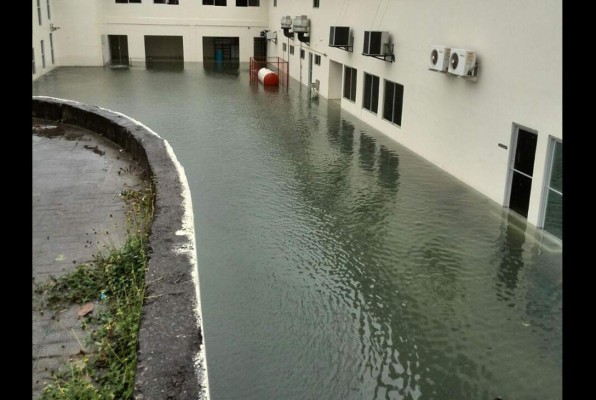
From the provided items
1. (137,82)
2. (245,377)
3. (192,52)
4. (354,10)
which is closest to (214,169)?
(245,377)

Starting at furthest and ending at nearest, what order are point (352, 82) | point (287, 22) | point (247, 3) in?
point (247, 3)
point (287, 22)
point (352, 82)

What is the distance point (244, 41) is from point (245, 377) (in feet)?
113

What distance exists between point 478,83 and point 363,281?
5.72m

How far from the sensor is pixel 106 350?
5.30 m

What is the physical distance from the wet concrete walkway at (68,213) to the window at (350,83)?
9671 millimetres

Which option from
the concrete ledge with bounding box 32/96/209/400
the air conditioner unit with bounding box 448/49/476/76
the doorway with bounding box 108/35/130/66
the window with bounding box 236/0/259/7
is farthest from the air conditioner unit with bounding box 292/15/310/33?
the concrete ledge with bounding box 32/96/209/400

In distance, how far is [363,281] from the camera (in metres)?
8.10

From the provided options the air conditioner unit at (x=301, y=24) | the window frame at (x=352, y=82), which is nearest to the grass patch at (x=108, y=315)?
the window frame at (x=352, y=82)

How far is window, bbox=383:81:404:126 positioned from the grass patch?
924 cm

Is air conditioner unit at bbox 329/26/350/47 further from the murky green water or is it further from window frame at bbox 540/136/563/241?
window frame at bbox 540/136/563/241

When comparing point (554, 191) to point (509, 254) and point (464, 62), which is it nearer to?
point (509, 254)

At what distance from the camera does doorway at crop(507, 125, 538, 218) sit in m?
9.96

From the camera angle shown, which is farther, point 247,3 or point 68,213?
point 247,3

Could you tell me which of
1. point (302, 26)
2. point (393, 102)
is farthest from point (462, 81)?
point (302, 26)
